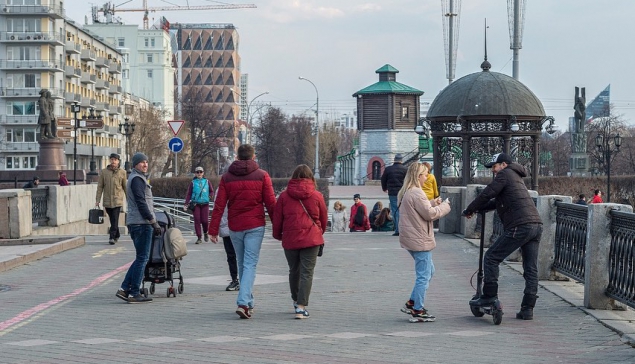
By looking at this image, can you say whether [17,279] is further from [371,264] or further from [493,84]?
[493,84]

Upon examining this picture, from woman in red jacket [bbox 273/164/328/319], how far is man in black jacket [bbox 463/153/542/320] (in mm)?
1626

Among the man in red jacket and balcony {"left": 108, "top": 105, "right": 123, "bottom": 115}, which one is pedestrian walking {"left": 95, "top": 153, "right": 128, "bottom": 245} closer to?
the man in red jacket

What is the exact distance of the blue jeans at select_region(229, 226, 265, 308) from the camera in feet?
37.3

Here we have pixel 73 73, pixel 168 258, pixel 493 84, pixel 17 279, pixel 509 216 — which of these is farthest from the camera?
pixel 73 73

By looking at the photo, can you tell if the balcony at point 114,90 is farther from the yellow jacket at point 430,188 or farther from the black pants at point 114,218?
the yellow jacket at point 430,188

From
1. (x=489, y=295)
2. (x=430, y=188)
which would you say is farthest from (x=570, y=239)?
(x=430, y=188)

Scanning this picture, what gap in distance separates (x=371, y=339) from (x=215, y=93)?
189780 millimetres

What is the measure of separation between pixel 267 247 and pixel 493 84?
7.64 m

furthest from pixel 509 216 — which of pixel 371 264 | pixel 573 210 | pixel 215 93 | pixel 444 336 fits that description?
pixel 215 93

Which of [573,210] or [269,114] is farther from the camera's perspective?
[269,114]

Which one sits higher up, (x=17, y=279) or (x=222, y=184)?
(x=222, y=184)

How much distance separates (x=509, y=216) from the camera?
36.0 feet

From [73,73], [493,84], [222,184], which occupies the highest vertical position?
[73,73]

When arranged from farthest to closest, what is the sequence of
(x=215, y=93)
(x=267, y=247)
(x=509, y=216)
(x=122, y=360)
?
(x=215, y=93) < (x=267, y=247) < (x=509, y=216) < (x=122, y=360)
